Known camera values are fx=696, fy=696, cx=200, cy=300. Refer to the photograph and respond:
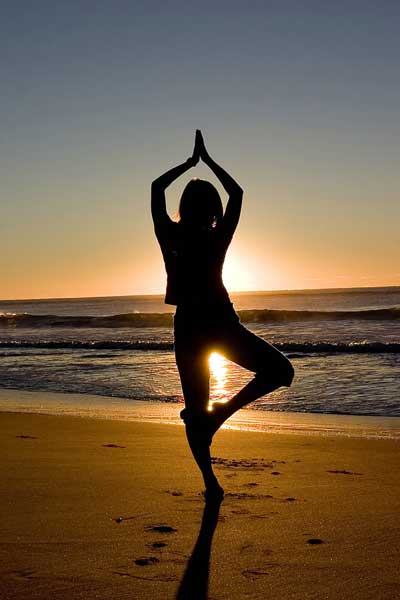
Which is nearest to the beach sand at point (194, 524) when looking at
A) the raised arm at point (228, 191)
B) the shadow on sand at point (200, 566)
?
the shadow on sand at point (200, 566)

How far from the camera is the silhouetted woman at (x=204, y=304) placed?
3.82 m

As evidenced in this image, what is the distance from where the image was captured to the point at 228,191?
13.0 ft

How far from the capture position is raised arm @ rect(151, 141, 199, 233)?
13.1 feet

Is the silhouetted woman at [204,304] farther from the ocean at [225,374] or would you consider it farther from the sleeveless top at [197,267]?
the ocean at [225,374]

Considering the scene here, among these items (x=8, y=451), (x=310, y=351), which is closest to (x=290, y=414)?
(x=8, y=451)

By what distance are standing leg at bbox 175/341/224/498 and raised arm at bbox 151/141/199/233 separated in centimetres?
71

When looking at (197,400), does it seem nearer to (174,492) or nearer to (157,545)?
(174,492)

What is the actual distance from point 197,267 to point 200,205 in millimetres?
351

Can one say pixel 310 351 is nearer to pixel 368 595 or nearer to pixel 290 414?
pixel 290 414

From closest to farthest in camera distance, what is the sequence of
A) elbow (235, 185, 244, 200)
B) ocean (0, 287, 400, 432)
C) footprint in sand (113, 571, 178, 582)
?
footprint in sand (113, 571, 178, 582) → elbow (235, 185, 244, 200) → ocean (0, 287, 400, 432)

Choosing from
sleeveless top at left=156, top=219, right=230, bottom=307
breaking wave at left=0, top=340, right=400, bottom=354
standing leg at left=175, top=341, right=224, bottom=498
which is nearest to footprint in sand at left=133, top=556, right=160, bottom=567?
standing leg at left=175, top=341, right=224, bottom=498

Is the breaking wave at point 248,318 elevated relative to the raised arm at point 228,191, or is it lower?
lower

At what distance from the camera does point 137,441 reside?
6.21 m

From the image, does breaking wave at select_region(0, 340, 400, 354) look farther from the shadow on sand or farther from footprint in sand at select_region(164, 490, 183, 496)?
the shadow on sand
